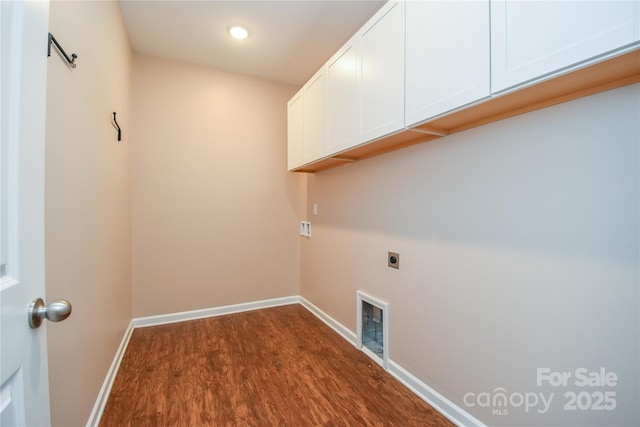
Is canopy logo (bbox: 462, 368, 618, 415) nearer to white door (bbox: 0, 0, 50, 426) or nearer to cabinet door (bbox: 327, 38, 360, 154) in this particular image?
cabinet door (bbox: 327, 38, 360, 154)

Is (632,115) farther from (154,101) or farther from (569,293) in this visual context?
(154,101)

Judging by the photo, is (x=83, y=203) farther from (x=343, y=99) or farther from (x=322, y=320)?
(x=322, y=320)

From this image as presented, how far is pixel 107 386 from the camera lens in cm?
178

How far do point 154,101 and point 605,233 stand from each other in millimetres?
3496

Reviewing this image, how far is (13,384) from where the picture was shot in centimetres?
57

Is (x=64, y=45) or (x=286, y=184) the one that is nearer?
(x=64, y=45)

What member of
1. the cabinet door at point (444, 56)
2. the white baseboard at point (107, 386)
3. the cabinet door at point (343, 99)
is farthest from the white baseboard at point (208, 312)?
the cabinet door at point (444, 56)

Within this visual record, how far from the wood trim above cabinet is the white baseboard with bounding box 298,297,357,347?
1675mm

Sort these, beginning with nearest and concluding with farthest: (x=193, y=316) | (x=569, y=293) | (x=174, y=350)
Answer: (x=569, y=293) < (x=174, y=350) < (x=193, y=316)

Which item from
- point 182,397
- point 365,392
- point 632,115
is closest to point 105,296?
point 182,397

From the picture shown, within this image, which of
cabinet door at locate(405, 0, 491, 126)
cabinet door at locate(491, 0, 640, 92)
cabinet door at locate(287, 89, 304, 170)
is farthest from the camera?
cabinet door at locate(287, 89, 304, 170)

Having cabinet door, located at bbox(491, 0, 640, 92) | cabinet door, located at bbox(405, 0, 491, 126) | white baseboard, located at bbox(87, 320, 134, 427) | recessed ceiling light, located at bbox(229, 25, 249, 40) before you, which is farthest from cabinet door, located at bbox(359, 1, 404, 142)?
white baseboard, located at bbox(87, 320, 134, 427)

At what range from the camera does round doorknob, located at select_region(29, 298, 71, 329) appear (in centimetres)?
64

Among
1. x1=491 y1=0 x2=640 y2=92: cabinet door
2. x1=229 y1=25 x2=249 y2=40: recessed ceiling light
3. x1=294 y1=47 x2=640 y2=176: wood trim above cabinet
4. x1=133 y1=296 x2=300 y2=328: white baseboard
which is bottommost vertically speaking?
x1=133 y1=296 x2=300 y2=328: white baseboard
